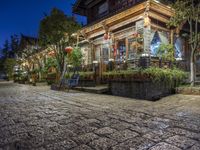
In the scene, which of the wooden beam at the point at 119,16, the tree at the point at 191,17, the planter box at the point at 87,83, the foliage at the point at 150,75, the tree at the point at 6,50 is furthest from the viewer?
the tree at the point at 6,50

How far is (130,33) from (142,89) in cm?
524

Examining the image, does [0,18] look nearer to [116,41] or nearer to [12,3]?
[12,3]

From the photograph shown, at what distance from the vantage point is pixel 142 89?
21.6 feet

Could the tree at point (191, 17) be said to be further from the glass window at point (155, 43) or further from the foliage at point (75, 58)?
the foliage at point (75, 58)

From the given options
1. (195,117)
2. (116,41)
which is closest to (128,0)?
(116,41)

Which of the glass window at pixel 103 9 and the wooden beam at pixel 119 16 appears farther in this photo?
the glass window at pixel 103 9

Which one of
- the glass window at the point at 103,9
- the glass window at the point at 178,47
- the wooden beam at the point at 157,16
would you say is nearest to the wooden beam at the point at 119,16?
the wooden beam at the point at 157,16

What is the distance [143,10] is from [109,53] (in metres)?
3.80

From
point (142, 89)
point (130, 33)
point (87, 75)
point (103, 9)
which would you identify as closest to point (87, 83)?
point (87, 75)

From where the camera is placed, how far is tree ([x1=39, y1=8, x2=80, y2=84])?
10.6 m

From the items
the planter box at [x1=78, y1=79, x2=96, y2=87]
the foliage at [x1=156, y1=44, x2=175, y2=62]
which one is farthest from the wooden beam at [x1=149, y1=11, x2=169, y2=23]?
the planter box at [x1=78, y1=79, x2=96, y2=87]

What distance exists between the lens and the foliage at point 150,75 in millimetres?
6414

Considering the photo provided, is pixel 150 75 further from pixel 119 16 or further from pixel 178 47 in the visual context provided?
pixel 178 47

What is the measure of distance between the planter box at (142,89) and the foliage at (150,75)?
0.50 ft
